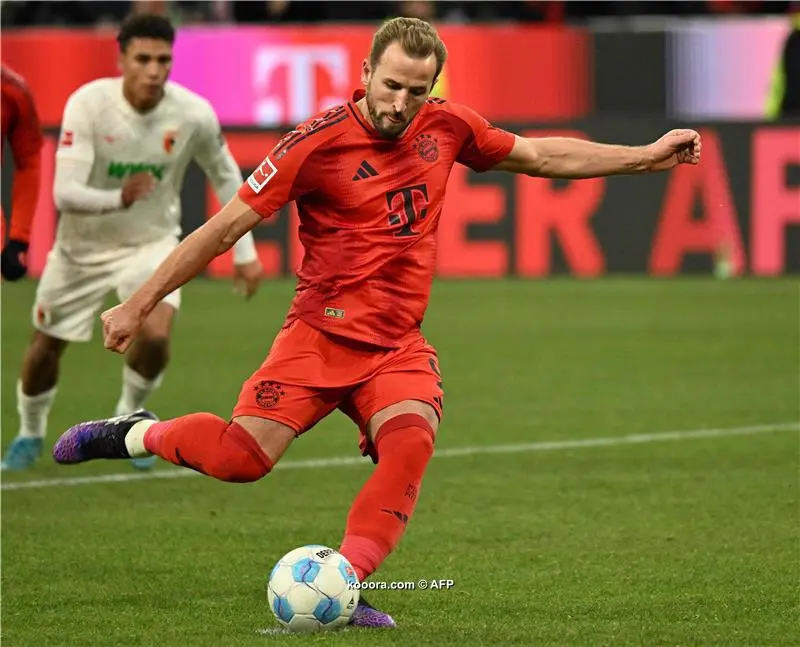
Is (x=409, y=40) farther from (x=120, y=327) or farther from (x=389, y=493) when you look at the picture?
(x=389, y=493)

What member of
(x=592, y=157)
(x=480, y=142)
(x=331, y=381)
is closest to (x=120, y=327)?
(x=331, y=381)

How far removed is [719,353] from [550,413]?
9.58 feet

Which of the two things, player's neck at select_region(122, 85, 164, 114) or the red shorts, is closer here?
the red shorts

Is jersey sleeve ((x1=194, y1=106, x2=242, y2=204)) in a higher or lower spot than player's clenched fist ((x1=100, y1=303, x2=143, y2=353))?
lower

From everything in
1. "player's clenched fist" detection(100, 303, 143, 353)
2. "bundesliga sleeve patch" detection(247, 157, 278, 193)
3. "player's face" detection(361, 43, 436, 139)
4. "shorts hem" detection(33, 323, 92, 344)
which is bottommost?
"shorts hem" detection(33, 323, 92, 344)

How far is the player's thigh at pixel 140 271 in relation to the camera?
866 cm

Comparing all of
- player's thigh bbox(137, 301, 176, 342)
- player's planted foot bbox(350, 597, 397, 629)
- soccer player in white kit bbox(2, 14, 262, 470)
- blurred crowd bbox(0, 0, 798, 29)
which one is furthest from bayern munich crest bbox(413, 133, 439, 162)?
blurred crowd bbox(0, 0, 798, 29)

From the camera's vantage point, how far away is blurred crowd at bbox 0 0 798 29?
→ 19359mm

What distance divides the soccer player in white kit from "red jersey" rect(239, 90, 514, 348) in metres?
2.74

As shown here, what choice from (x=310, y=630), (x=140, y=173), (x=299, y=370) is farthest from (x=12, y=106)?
(x=310, y=630)

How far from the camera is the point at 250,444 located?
5.60 m

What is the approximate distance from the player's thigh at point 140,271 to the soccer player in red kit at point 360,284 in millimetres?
2726

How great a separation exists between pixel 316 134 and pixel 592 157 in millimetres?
1057

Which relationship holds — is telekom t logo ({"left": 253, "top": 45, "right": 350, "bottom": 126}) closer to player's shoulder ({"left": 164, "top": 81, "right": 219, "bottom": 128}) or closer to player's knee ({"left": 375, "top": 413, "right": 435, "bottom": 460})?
player's shoulder ({"left": 164, "top": 81, "right": 219, "bottom": 128})
